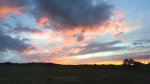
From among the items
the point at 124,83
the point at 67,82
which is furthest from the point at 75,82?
the point at 124,83

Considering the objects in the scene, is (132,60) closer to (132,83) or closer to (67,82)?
(132,83)

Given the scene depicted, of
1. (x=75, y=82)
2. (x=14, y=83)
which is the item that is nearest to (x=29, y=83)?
(x=14, y=83)

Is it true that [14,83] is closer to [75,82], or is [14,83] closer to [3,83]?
[3,83]

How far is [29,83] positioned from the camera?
26.1 meters

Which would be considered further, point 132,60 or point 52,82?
point 132,60

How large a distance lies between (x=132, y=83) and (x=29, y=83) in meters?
22.5

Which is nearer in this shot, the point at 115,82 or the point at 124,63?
the point at 115,82

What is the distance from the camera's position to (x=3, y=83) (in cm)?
2578

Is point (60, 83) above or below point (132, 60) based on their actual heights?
below

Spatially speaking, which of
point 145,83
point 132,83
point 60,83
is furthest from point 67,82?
point 145,83

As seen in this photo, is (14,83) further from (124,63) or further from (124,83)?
(124,63)

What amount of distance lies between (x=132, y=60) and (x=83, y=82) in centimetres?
5543

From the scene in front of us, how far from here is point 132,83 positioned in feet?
86.9

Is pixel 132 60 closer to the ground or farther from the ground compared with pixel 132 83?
farther from the ground
